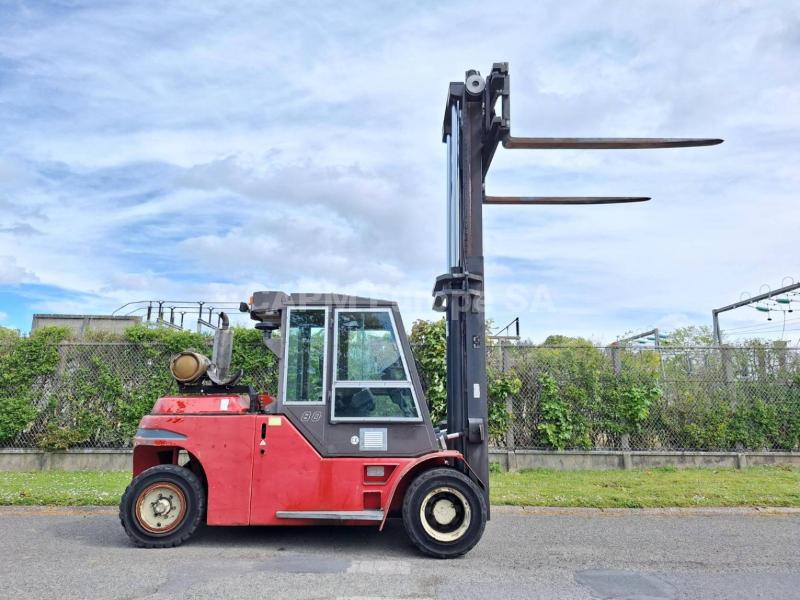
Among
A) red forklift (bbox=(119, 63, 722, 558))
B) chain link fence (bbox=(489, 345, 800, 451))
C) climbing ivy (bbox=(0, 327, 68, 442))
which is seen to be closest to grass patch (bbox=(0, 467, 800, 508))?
chain link fence (bbox=(489, 345, 800, 451))

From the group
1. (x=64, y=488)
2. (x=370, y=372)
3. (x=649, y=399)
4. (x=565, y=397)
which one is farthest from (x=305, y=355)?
(x=649, y=399)

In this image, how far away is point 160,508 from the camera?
18.1 feet

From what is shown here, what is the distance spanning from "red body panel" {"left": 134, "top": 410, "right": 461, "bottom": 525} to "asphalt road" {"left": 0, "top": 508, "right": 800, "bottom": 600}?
0.42m

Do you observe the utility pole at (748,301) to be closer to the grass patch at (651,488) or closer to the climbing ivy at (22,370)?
the grass patch at (651,488)

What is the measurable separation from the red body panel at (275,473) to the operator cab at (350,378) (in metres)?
0.12

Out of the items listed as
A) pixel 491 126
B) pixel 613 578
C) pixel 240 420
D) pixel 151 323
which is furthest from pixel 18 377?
pixel 613 578

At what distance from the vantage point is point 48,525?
643 centimetres

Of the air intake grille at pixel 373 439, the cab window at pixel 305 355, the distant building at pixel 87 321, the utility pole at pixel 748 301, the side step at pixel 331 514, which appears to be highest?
the utility pole at pixel 748 301

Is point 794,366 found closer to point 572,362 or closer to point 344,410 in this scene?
point 572,362

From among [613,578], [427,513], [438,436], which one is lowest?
[613,578]

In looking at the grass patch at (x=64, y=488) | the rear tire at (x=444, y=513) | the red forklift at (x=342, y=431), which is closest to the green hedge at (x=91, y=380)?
the grass patch at (x=64, y=488)

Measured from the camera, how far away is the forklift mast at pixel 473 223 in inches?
221

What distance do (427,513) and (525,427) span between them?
4.87 m

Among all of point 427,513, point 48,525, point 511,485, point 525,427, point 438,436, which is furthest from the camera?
point 525,427
